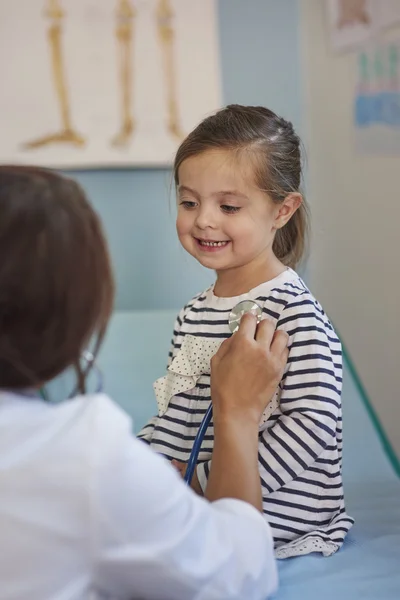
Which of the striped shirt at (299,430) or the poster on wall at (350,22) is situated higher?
the poster on wall at (350,22)

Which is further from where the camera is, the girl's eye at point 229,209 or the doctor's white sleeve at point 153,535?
the girl's eye at point 229,209

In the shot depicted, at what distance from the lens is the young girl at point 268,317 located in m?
1.11

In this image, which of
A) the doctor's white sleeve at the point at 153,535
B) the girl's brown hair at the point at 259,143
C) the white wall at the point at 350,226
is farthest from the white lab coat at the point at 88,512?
the white wall at the point at 350,226

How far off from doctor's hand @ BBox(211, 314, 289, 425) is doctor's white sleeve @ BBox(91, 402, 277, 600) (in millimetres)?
279

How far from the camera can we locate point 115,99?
2.05 m

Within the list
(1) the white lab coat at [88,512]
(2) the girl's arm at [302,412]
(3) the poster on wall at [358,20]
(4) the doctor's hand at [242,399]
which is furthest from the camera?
(3) the poster on wall at [358,20]

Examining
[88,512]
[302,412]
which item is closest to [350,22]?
[302,412]

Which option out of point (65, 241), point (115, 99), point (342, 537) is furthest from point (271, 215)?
point (115, 99)

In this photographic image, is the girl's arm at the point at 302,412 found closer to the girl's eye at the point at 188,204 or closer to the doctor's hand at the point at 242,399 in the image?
the doctor's hand at the point at 242,399

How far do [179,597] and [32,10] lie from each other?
171 cm

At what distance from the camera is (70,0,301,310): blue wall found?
2.08 m

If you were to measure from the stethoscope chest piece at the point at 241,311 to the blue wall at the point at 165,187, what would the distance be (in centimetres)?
89

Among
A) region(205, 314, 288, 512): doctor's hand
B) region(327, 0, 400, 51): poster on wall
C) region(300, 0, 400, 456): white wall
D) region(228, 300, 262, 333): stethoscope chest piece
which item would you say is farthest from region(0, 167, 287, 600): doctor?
region(327, 0, 400, 51): poster on wall

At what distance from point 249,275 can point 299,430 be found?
27 cm
